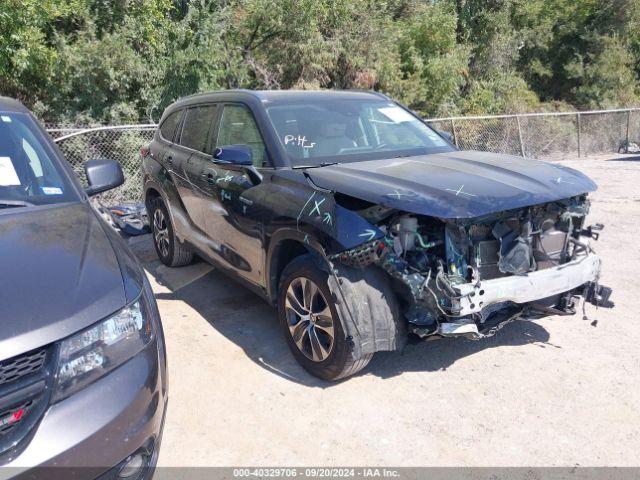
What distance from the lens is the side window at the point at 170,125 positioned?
5.70 meters

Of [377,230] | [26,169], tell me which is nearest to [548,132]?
[377,230]

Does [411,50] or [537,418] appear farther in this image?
[411,50]

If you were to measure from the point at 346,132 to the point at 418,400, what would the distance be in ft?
7.02

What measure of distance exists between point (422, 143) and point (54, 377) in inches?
135

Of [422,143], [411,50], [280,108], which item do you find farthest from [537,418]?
[411,50]

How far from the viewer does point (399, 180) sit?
3.44 meters

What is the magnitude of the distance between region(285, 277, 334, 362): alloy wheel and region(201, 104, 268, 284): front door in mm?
462

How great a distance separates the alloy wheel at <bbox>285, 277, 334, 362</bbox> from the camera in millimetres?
3482

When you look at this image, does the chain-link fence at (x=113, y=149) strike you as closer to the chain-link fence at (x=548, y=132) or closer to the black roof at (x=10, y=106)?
the black roof at (x=10, y=106)

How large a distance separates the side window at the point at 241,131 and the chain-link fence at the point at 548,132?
9.65 metres

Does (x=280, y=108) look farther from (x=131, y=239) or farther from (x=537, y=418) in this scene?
(x=131, y=239)

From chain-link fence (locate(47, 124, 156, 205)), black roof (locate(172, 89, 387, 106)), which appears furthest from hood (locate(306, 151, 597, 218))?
chain-link fence (locate(47, 124, 156, 205))

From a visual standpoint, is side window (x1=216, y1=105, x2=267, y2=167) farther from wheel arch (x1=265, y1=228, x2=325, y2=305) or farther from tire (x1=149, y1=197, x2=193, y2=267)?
tire (x1=149, y1=197, x2=193, y2=267)

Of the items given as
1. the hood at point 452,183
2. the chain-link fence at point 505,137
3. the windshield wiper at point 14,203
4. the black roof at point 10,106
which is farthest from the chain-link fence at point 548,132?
the windshield wiper at point 14,203
